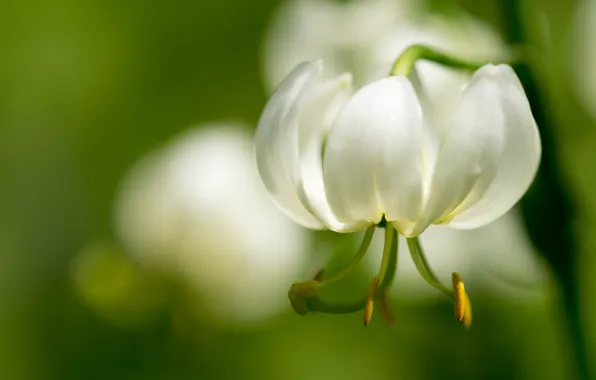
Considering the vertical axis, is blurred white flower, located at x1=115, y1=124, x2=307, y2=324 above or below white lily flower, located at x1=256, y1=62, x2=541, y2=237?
below

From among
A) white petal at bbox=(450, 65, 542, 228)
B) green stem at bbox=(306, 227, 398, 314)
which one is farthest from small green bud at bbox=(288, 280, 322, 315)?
white petal at bbox=(450, 65, 542, 228)

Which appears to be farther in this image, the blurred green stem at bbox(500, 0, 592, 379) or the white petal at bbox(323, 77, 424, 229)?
the blurred green stem at bbox(500, 0, 592, 379)

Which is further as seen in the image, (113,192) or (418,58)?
(113,192)

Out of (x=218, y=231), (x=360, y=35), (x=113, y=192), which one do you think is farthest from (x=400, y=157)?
(x=113, y=192)

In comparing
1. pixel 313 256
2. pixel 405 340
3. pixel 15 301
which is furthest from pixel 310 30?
pixel 15 301

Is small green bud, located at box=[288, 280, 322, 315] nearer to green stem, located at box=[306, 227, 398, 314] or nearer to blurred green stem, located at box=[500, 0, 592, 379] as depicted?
green stem, located at box=[306, 227, 398, 314]

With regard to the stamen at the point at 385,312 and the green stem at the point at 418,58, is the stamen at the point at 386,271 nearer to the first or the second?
the stamen at the point at 385,312

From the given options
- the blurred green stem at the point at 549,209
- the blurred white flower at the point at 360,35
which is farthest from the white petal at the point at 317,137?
the blurred white flower at the point at 360,35

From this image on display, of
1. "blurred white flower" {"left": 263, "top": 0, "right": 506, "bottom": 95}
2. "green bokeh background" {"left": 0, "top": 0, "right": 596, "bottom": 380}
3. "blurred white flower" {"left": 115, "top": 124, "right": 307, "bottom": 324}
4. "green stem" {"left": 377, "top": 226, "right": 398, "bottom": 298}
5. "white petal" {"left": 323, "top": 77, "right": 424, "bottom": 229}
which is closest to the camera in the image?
"white petal" {"left": 323, "top": 77, "right": 424, "bottom": 229}

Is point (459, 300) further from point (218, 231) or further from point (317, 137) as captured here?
point (218, 231)
